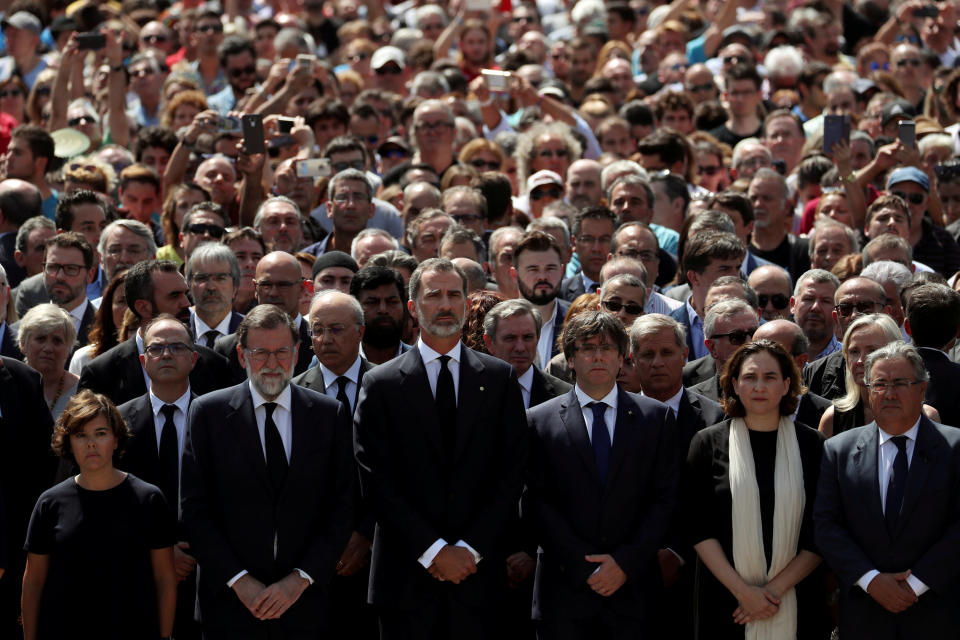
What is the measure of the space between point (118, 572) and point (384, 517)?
1.26 meters

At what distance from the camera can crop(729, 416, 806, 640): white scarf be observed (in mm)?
6973

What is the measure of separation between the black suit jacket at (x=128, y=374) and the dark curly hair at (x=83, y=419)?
61 cm

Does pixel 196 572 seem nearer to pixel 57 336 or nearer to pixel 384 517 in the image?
pixel 384 517

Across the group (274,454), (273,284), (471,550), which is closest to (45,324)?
(273,284)

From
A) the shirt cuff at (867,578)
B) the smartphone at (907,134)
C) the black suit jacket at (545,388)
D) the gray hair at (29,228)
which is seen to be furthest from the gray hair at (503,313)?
the smartphone at (907,134)

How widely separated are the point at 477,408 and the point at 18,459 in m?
2.41

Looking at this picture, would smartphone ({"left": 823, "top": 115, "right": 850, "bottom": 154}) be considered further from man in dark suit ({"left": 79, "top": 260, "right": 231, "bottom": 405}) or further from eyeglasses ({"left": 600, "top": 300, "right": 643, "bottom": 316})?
man in dark suit ({"left": 79, "top": 260, "right": 231, "bottom": 405})

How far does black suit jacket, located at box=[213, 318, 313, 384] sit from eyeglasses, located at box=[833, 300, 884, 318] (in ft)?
9.76

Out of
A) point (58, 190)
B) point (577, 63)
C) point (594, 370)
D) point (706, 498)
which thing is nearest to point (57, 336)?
point (594, 370)

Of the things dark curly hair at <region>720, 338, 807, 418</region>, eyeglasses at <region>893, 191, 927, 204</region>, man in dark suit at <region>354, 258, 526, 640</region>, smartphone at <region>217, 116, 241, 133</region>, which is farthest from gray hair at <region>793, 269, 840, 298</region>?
smartphone at <region>217, 116, 241, 133</region>

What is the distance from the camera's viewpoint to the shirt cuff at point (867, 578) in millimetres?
6719

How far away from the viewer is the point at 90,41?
525 inches

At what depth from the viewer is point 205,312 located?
8883 mm

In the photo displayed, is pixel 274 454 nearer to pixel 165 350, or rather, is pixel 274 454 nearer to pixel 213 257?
pixel 165 350
